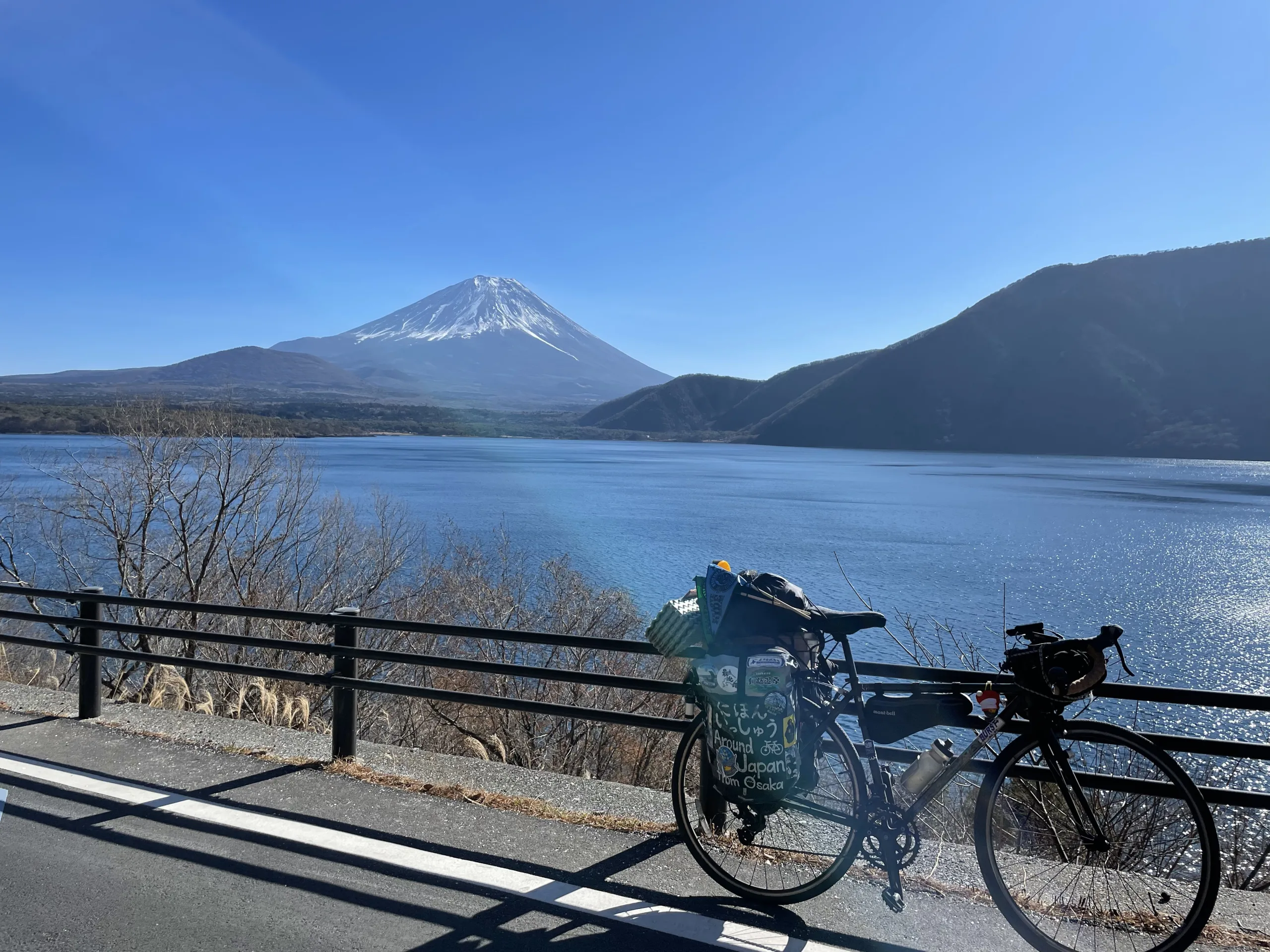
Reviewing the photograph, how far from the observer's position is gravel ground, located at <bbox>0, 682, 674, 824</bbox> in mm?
4758

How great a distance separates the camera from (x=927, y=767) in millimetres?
3266

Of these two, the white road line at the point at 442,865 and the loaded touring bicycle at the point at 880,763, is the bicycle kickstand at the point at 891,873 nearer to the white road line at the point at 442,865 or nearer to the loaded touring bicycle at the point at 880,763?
the loaded touring bicycle at the point at 880,763

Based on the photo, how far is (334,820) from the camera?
13.8 ft

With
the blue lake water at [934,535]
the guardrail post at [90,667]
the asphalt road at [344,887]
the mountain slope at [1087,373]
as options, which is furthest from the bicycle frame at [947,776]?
the mountain slope at [1087,373]

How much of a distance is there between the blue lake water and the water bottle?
965cm

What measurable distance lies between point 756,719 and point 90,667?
5236mm

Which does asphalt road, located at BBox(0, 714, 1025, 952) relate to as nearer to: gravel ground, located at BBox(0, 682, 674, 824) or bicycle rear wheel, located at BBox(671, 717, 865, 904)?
bicycle rear wheel, located at BBox(671, 717, 865, 904)

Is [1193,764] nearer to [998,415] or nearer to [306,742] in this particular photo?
[306,742]

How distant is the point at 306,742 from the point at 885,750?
3889 millimetres

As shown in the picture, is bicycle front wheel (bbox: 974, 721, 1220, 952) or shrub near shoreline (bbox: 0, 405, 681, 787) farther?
shrub near shoreline (bbox: 0, 405, 681, 787)

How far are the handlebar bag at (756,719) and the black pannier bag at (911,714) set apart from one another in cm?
32

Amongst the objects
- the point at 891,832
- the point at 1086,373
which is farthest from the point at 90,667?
the point at 1086,373

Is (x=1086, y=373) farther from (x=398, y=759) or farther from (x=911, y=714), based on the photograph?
(x=911, y=714)

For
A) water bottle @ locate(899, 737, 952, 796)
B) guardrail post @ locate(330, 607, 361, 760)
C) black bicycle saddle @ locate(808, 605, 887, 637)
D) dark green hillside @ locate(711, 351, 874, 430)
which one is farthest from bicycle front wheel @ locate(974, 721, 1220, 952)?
dark green hillside @ locate(711, 351, 874, 430)
